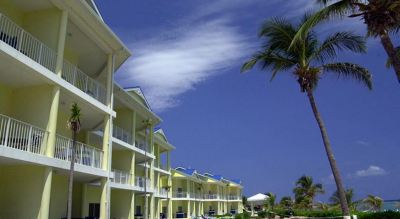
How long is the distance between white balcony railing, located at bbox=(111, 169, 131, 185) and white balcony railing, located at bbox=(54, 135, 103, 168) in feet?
21.1

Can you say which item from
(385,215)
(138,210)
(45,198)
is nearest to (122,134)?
(138,210)

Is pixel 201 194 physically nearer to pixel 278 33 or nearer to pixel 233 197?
pixel 233 197

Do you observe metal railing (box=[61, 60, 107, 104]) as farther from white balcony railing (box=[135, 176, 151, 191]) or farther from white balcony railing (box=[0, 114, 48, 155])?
white balcony railing (box=[135, 176, 151, 191])

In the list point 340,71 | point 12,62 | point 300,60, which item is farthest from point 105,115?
point 340,71

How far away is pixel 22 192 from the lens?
45.9 feet

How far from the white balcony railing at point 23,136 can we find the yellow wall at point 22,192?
0.82 m

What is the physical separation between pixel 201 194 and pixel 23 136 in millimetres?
53259

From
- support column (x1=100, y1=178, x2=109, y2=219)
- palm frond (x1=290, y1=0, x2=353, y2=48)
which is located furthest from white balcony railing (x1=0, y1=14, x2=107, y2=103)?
palm frond (x1=290, y1=0, x2=353, y2=48)

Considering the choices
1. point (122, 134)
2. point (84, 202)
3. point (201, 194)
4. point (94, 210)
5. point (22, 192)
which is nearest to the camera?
point (22, 192)

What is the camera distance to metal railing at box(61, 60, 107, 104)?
17908mm

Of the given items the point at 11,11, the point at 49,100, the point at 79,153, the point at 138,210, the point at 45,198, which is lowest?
the point at 138,210

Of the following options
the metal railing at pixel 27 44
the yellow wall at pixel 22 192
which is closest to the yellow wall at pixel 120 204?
the yellow wall at pixel 22 192

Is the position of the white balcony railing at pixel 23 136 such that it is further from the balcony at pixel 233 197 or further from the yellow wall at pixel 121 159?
the balcony at pixel 233 197

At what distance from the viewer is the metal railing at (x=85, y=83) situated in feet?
58.8
